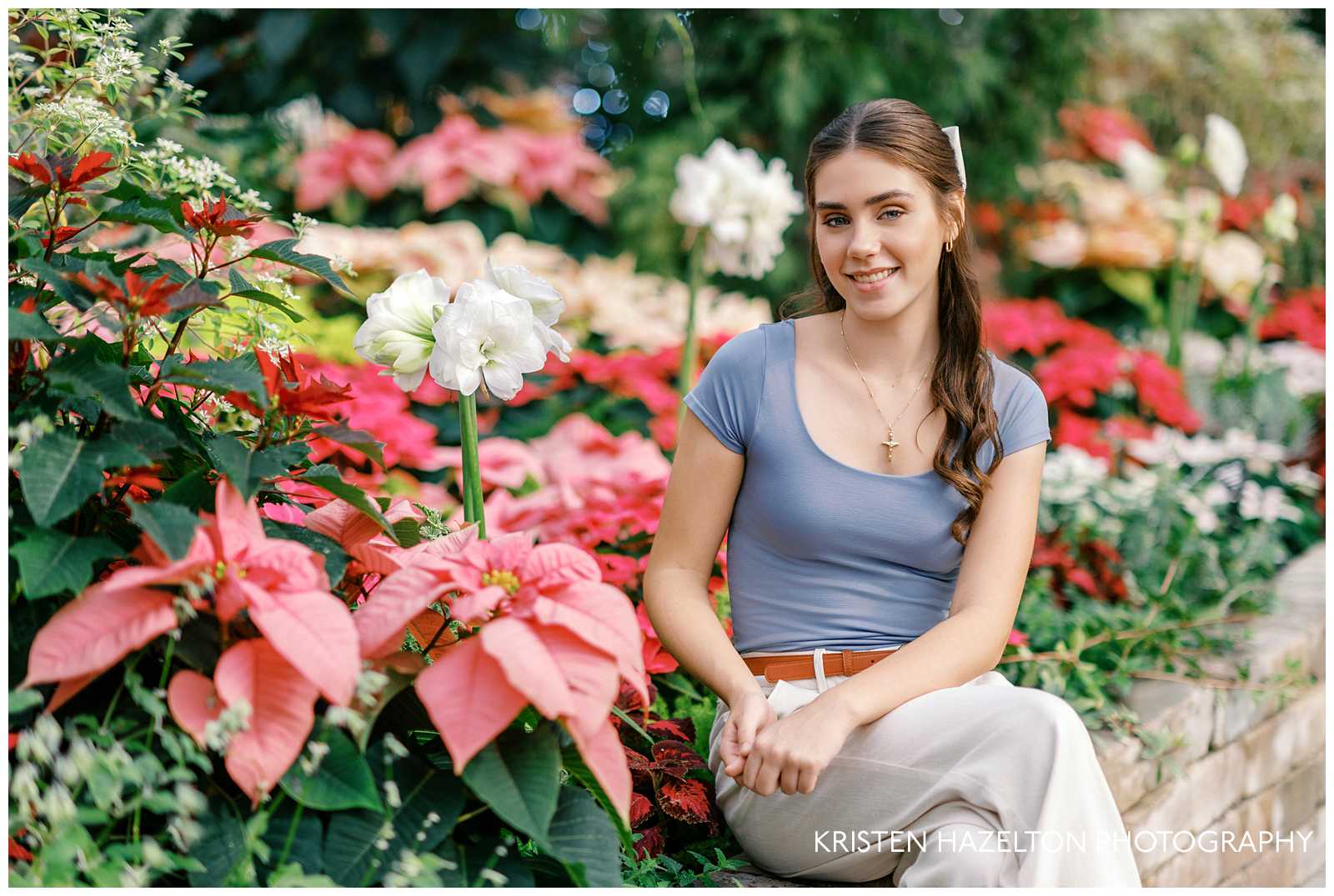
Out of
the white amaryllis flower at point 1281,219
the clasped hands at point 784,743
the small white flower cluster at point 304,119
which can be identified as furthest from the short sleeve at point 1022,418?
the small white flower cluster at point 304,119

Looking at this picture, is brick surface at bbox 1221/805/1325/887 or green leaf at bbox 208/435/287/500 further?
brick surface at bbox 1221/805/1325/887

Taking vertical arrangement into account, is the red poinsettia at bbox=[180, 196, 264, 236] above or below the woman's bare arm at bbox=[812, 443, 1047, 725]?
above

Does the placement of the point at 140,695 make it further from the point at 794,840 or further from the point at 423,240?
the point at 423,240

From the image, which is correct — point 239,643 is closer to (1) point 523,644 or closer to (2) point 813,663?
(1) point 523,644

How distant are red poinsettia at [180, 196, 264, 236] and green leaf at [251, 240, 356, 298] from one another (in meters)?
0.03

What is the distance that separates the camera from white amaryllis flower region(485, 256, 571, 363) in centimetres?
173

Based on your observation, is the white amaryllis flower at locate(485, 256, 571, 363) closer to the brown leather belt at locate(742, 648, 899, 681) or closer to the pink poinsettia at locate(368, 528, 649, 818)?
the pink poinsettia at locate(368, 528, 649, 818)

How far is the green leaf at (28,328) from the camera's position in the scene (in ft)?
4.09

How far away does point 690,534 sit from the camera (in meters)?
1.87

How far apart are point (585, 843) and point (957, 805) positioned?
543 mm

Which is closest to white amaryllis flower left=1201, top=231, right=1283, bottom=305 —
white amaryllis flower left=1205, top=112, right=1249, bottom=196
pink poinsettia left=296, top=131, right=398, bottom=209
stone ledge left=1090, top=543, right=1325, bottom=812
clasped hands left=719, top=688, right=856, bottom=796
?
white amaryllis flower left=1205, top=112, right=1249, bottom=196

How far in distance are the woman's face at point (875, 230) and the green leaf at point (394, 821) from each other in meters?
0.99

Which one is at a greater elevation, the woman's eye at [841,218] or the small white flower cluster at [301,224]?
the woman's eye at [841,218]

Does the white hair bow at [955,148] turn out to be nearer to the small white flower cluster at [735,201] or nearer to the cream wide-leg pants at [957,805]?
the cream wide-leg pants at [957,805]
